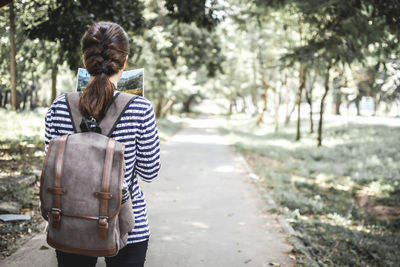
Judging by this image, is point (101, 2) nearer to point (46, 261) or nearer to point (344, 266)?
point (46, 261)

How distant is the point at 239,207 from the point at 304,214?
4.40 ft

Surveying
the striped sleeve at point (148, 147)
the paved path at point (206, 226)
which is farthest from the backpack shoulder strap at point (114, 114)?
the paved path at point (206, 226)

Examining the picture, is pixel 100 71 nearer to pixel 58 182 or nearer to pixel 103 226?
pixel 58 182

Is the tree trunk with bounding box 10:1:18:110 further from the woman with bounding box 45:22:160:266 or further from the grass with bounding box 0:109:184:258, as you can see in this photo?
the woman with bounding box 45:22:160:266

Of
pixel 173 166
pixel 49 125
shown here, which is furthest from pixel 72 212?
pixel 173 166

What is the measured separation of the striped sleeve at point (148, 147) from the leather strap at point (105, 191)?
0.24m

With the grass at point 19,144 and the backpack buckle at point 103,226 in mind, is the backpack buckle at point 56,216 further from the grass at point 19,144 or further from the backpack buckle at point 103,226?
the grass at point 19,144

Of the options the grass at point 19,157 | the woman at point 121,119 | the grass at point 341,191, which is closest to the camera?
the woman at point 121,119

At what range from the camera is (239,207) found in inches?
252

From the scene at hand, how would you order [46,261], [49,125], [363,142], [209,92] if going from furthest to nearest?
[209,92], [363,142], [46,261], [49,125]

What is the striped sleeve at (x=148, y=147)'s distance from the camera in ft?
5.70

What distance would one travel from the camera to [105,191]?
154cm

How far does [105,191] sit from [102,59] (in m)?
0.68

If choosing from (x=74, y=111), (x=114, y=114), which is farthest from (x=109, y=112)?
(x=74, y=111)
